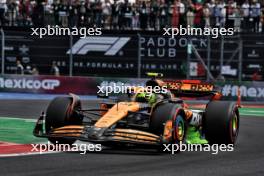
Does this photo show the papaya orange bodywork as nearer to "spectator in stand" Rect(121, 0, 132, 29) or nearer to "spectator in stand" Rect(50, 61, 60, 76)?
"spectator in stand" Rect(50, 61, 60, 76)

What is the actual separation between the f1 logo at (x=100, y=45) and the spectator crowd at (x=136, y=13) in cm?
101

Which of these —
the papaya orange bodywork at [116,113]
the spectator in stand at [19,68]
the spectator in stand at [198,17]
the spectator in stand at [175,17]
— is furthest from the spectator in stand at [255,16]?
the papaya orange bodywork at [116,113]

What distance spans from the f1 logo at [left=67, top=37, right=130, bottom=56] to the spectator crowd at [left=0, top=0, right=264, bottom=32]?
101cm

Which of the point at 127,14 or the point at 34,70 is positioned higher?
the point at 127,14

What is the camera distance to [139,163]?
37.3 ft

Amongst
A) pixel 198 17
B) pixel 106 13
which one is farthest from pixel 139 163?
pixel 106 13

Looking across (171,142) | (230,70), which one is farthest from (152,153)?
(230,70)

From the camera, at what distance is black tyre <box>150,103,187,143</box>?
1247 centimetres

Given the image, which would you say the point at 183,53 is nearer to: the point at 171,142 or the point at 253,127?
the point at 253,127

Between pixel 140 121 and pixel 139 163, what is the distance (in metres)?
1.92

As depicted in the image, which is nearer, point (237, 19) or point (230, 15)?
point (237, 19)

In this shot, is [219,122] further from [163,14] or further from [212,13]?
[163,14]

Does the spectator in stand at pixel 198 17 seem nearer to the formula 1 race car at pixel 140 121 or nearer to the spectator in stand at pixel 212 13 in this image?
the spectator in stand at pixel 212 13

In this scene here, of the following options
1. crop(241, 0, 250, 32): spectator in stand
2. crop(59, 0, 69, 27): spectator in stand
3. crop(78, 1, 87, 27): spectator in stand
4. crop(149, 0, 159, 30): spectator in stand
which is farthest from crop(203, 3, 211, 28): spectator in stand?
crop(59, 0, 69, 27): spectator in stand
